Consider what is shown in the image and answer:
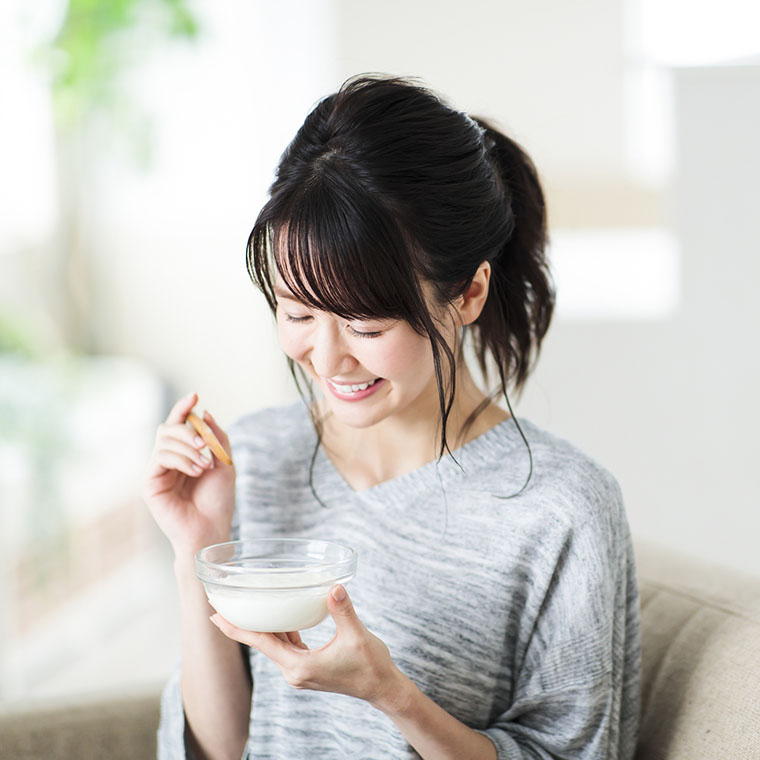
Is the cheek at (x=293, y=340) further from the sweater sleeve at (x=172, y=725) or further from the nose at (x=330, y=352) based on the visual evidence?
the sweater sleeve at (x=172, y=725)

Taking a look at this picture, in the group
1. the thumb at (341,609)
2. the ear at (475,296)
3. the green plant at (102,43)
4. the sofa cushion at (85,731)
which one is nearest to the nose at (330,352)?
the ear at (475,296)

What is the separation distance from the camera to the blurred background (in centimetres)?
213

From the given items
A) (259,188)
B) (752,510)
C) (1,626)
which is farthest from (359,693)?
(259,188)

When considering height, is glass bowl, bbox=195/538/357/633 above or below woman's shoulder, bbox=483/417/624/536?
above

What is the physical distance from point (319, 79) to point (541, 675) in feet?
7.66

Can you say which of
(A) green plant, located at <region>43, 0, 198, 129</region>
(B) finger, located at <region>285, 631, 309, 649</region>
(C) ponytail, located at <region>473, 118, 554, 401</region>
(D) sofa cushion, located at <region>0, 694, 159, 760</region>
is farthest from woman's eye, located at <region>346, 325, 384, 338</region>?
(A) green plant, located at <region>43, 0, 198, 129</region>

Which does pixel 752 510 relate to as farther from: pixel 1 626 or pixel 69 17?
pixel 69 17

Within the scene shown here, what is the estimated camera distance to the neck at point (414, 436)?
1.35 meters

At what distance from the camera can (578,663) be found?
1208 millimetres

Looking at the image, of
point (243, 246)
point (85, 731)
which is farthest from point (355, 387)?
point (243, 246)

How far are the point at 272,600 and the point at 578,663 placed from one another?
0.45m

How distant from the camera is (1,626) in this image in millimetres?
3105

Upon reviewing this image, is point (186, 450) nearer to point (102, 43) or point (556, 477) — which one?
point (556, 477)

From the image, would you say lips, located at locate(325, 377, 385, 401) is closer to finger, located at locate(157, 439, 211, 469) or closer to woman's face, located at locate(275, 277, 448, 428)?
woman's face, located at locate(275, 277, 448, 428)
